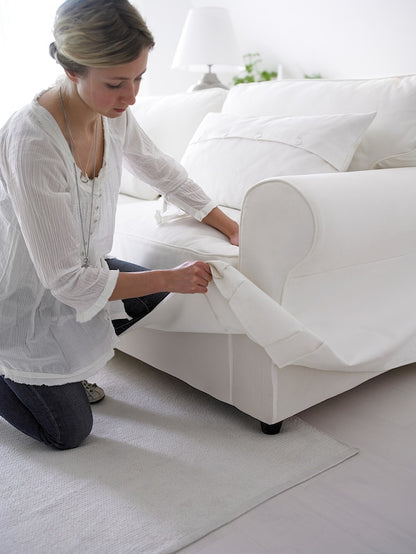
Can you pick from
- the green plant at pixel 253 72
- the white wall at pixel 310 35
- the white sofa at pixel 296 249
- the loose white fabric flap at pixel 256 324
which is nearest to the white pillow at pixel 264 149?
the white sofa at pixel 296 249

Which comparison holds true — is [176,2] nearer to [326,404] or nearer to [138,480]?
[326,404]

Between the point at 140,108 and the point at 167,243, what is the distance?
107cm

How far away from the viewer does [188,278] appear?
1420mm

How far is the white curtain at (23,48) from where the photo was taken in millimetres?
3867

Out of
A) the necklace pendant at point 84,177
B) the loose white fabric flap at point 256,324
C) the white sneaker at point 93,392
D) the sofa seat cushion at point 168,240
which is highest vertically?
the necklace pendant at point 84,177

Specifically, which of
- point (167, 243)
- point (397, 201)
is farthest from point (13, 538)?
point (397, 201)

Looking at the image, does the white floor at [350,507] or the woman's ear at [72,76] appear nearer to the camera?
the white floor at [350,507]

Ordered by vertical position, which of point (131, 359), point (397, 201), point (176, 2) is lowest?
point (131, 359)

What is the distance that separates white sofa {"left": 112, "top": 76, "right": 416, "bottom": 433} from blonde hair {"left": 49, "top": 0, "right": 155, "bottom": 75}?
380 mm

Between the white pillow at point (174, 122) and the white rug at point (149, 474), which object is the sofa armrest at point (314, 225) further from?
the white pillow at point (174, 122)

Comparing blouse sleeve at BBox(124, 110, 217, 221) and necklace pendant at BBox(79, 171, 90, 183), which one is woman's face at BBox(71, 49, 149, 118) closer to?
necklace pendant at BBox(79, 171, 90, 183)

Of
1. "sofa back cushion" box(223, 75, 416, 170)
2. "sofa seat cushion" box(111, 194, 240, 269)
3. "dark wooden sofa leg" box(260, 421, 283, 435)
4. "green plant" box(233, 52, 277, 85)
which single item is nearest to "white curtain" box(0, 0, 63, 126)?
"green plant" box(233, 52, 277, 85)

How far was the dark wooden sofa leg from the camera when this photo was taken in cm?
154

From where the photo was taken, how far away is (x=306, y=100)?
79.7 inches
